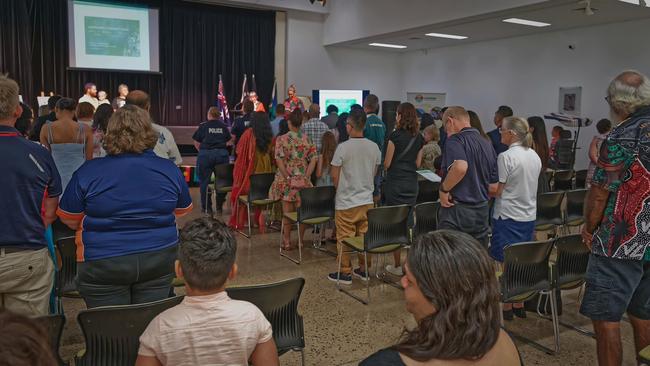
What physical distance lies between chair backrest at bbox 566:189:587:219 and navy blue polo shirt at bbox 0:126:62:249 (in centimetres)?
482

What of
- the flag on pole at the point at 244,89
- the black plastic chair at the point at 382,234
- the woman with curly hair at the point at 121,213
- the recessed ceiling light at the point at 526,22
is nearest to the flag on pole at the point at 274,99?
the flag on pole at the point at 244,89

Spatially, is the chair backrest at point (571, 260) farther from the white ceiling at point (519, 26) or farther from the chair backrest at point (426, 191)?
the white ceiling at point (519, 26)

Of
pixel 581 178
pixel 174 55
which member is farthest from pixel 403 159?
pixel 174 55

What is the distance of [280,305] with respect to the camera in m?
2.45

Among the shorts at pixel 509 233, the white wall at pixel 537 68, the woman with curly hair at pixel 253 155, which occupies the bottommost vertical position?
the shorts at pixel 509 233

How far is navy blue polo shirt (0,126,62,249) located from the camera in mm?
2156

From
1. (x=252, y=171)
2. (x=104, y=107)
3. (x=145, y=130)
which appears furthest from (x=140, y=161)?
(x=252, y=171)

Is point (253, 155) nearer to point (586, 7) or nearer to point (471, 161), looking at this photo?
point (471, 161)

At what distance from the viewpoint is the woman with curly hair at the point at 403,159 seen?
15.5 feet

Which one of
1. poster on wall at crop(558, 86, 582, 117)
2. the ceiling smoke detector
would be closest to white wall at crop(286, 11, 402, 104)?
poster on wall at crop(558, 86, 582, 117)

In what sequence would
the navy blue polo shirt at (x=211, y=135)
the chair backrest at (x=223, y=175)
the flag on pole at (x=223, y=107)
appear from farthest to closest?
the flag on pole at (x=223, y=107) < the navy blue polo shirt at (x=211, y=135) < the chair backrest at (x=223, y=175)

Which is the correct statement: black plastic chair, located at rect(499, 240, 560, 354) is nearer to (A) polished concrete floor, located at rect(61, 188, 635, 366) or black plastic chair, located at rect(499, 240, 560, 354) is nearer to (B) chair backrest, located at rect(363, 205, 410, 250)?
(A) polished concrete floor, located at rect(61, 188, 635, 366)

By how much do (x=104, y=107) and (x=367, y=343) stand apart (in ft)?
9.24

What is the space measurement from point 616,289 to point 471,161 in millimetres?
1249
